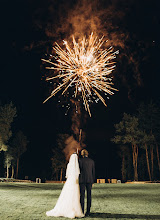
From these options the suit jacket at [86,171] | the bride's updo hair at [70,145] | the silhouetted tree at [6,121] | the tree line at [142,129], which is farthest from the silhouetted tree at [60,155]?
the suit jacket at [86,171]

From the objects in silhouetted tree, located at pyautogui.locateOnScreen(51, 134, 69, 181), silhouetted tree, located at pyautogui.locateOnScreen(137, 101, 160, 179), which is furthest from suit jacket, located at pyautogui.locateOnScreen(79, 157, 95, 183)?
silhouetted tree, located at pyautogui.locateOnScreen(51, 134, 69, 181)

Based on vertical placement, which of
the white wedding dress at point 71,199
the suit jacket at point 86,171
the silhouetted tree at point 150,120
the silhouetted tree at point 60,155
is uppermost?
the silhouetted tree at point 150,120

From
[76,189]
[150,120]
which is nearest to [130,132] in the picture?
[150,120]

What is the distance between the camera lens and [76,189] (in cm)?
829

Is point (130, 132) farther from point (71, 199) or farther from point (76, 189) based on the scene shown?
point (71, 199)

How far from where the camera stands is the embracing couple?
8.02 metres

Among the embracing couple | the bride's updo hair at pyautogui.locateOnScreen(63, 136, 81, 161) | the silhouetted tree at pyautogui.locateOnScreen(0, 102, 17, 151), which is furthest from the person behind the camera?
the bride's updo hair at pyautogui.locateOnScreen(63, 136, 81, 161)

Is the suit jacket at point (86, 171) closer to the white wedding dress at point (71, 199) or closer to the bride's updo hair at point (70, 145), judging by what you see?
the white wedding dress at point (71, 199)

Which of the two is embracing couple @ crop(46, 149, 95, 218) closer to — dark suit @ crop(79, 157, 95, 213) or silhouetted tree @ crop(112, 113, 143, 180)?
dark suit @ crop(79, 157, 95, 213)

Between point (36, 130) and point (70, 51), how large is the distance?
65.7 m

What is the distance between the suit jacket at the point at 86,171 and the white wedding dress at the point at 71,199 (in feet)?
0.49

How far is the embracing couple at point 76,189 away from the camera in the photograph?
316 inches

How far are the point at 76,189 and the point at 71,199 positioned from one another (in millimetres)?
332

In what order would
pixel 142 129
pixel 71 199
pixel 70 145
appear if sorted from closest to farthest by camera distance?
pixel 71 199, pixel 142 129, pixel 70 145
